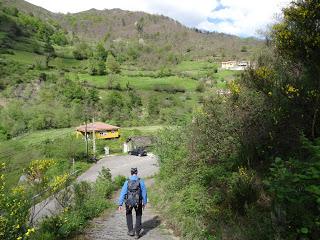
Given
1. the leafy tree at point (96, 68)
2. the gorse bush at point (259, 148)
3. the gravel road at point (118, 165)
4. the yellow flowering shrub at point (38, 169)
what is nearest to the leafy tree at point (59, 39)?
the leafy tree at point (96, 68)

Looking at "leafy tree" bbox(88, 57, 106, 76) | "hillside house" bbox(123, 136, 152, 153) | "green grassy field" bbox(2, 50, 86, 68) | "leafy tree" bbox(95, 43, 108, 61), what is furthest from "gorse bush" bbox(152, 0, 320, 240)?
"leafy tree" bbox(95, 43, 108, 61)

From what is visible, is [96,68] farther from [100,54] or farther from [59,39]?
[59,39]

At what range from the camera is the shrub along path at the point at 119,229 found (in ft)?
30.9

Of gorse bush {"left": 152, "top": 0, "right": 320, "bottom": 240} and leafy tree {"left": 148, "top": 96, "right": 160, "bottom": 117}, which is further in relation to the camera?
leafy tree {"left": 148, "top": 96, "right": 160, "bottom": 117}

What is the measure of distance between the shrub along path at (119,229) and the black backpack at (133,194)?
2.94ft

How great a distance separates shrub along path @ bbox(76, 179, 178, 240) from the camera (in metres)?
9.43

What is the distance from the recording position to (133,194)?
29.6ft

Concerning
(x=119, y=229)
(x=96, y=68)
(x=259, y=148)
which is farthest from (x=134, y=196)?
(x=96, y=68)

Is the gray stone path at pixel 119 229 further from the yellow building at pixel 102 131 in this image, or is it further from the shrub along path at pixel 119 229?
the yellow building at pixel 102 131

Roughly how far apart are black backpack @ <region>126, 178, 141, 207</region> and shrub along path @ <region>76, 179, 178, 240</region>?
90cm

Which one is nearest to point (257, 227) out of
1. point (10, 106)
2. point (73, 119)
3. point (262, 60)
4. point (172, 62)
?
point (262, 60)

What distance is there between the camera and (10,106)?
101062 millimetres

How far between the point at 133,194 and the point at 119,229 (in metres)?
1.73

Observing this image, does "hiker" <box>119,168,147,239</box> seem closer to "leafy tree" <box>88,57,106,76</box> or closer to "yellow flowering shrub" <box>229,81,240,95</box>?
"yellow flowering shrub" <box>229,81,240,95</box>
